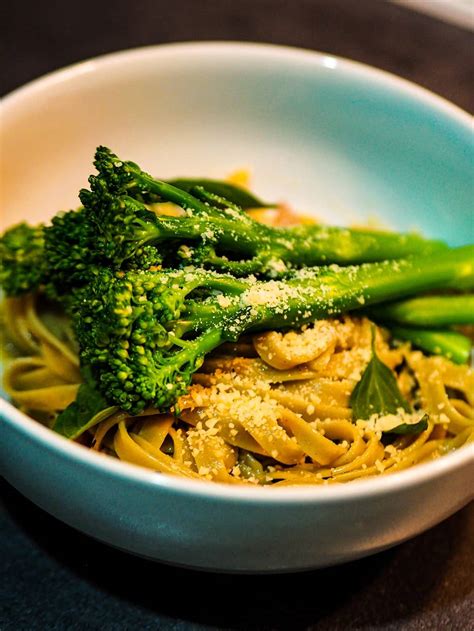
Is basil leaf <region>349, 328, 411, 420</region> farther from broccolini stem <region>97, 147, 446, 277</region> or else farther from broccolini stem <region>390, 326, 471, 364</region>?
broccolini stem <region>97, 147, 446, 277</region>

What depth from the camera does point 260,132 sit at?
3324 mm

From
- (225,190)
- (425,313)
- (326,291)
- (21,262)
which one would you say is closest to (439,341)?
(425,313)

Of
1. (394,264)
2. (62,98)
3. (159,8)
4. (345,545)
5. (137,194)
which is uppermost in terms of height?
(159,8)

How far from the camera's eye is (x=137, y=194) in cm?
221

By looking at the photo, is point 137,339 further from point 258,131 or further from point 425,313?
point 258,131

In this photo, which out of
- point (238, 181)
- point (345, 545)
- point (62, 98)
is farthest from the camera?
point (238, 181)

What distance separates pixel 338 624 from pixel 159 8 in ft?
11.6

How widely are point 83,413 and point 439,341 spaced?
1.25 m

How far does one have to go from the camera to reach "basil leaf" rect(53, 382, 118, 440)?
215cm

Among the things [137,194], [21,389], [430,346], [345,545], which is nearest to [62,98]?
[137,194]

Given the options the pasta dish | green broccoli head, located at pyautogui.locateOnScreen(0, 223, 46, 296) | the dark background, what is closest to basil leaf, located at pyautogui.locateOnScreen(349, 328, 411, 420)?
the pasta dish

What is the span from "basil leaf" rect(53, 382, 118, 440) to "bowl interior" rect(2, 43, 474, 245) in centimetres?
100

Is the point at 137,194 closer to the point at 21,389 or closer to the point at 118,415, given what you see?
the point at 118,415

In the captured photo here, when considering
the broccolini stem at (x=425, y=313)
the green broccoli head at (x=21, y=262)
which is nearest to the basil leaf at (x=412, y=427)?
the broccolini stem at (x=425, y=313)
